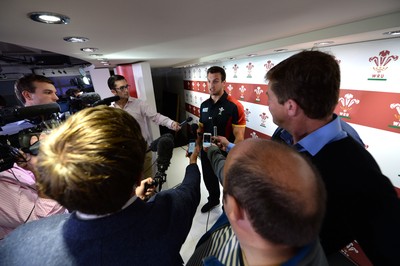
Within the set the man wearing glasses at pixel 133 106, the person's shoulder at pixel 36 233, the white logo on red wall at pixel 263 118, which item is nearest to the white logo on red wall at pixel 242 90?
the white logo on red wall at pixel 263 118

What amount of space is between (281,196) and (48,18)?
1022 millimetres

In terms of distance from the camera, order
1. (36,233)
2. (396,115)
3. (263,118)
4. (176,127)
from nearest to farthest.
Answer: (36,233)
(396,115)
(176,127)
(263,118)

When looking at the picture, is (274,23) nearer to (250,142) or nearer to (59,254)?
(250,142)

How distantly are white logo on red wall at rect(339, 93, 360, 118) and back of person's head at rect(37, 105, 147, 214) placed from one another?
1802mm

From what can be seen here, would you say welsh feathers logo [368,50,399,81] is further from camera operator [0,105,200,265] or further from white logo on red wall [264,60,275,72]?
camera operator [0,105,200,265]

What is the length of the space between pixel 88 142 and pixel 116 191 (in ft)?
0.52

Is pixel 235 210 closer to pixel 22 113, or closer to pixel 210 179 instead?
pixel 22 113

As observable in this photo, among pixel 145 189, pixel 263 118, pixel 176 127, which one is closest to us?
pixel 145 189

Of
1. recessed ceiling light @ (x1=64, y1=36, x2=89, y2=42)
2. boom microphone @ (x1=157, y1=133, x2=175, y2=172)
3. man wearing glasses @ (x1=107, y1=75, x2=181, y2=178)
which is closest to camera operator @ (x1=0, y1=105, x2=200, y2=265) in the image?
boom microphone @ (x1=157, y1=133, x2=175, y2=172)

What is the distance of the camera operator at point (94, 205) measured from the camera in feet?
1.54

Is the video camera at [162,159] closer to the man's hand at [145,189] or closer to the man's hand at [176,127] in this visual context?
the man's hand at [145,189]

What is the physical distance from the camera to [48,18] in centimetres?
68

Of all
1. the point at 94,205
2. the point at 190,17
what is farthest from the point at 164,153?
the point at 190,17

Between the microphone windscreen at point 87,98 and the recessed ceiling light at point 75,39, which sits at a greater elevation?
the recessed ceiling light at point 75,39
